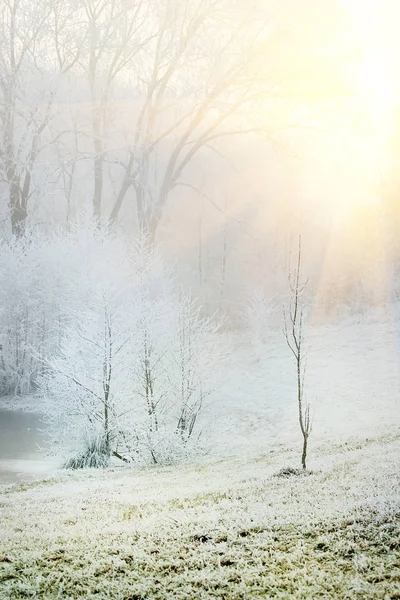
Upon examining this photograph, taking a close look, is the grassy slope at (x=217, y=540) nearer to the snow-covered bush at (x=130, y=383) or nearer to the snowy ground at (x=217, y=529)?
the snowy ground at (x=217, y=529)

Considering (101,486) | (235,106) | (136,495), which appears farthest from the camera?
(235,106)

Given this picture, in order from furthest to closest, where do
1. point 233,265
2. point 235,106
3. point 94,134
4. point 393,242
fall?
point 233,265, point 393,242, point 94,134, point 235,106

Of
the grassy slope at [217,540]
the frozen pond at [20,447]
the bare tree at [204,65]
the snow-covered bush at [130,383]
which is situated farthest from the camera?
the bare tree at [204,65]

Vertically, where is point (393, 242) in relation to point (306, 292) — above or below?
above

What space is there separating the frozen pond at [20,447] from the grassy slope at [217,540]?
4.85 metres

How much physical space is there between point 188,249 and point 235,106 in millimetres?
34775

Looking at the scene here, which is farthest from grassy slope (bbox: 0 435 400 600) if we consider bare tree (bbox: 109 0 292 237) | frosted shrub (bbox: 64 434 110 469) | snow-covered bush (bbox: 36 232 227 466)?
bare tree (bbox: 109 0 292 237)

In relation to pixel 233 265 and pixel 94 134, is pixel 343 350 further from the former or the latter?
pixel 233 265

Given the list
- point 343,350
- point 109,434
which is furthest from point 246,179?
point 109,434

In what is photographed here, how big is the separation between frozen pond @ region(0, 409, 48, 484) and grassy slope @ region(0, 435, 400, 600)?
4.85 meters

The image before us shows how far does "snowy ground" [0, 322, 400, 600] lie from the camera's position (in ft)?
15.4

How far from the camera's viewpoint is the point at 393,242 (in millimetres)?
41125

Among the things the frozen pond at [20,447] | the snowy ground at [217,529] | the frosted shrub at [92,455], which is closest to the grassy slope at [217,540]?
the snowy ground at [217,529]

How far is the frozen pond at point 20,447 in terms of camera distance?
14.6m
